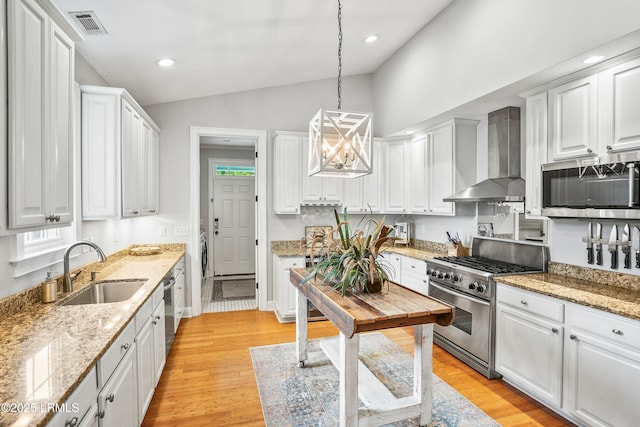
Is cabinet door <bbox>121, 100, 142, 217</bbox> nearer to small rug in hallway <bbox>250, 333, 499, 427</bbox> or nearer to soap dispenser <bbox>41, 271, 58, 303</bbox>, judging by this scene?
soap dispenser <bbox>41, 271, 58, 303</bbox>

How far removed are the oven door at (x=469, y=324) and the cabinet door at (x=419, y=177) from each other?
4.26 feet

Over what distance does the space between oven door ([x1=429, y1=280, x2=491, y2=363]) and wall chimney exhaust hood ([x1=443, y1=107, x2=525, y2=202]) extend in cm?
96

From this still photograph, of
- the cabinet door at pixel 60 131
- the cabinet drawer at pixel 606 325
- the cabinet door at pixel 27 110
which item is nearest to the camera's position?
the cabinet door at pixel 27 110

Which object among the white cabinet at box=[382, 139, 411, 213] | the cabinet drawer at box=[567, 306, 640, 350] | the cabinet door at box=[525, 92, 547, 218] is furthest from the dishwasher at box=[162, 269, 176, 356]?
the cabinet door at box=[525, 92, 547, 218]

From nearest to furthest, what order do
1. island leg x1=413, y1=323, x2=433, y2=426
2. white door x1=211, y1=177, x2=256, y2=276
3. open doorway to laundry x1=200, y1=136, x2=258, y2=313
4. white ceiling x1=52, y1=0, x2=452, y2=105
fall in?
Result: island leg x1=413, y1=323, x2=433, y2=426
white ceiling x1=52, y1=0, x2=452, y2=105
open doorway to laundry x1=200, y1=136, x2=258, y2=313
white door x1=211, y1=177, x2=256, y2=276

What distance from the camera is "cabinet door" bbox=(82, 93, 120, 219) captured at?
2797mm

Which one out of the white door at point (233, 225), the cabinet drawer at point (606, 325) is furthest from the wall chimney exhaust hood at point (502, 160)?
the white door at point (233, 225)

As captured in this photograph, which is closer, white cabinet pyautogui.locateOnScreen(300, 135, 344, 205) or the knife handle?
the knife handle

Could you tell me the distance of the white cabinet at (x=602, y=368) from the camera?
1.91 m

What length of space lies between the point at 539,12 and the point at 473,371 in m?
2.98

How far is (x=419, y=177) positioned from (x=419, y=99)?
3.22ft

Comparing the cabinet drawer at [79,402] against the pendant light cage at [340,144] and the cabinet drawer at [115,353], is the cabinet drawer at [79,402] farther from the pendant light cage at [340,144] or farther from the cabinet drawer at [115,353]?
the pendant light cage at [340,144]

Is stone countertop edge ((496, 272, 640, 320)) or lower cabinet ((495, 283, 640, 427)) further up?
stone countertop edge ((496, 272, 640, 320))

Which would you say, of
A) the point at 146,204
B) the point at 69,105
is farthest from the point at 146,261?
the point at 69,105
